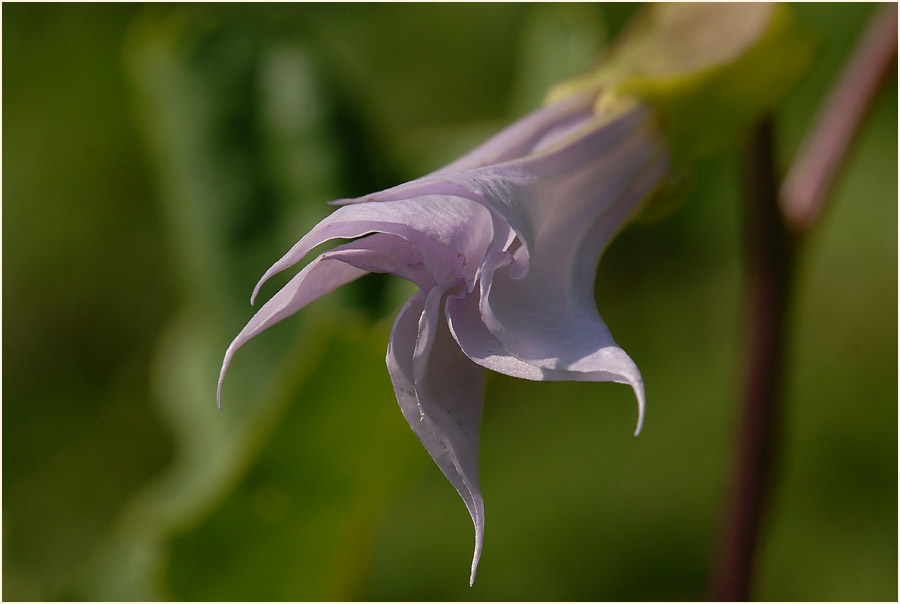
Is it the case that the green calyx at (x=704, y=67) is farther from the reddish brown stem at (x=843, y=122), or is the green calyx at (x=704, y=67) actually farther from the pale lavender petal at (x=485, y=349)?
the pale lavender petal at (x=485, y=349)

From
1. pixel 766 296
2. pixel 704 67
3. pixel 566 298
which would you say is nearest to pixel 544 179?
pixel 566 298

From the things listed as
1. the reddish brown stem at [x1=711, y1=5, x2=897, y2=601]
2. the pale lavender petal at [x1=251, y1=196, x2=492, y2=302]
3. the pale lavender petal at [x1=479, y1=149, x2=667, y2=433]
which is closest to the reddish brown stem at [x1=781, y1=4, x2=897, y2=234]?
the reddish brown stem at [x1=711, y1=5, x2=897, y2=601]

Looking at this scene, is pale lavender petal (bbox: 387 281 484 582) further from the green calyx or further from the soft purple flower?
the green calyx

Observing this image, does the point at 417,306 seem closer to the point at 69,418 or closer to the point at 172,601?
the point at 172,601

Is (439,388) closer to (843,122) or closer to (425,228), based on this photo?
(425,228)

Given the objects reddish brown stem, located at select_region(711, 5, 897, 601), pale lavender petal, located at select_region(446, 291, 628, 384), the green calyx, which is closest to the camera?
pale lavender petal, located at select_region(446, 291, 628, 384)

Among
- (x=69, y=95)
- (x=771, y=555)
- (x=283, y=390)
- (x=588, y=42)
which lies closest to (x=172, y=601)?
(x=283, y=390)
